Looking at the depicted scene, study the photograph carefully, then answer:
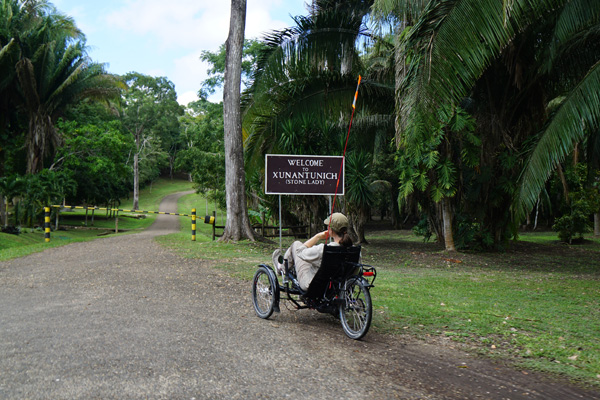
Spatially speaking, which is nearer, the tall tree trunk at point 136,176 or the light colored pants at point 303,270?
the light colored pants at point 303,270

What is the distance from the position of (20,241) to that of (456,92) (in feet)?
54.5

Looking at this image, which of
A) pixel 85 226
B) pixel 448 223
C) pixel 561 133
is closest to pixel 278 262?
pixel 561 133

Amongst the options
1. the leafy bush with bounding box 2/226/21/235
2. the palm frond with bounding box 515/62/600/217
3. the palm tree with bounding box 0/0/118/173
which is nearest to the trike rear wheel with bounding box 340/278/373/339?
the palm frond with bounding box 515/62/600/217

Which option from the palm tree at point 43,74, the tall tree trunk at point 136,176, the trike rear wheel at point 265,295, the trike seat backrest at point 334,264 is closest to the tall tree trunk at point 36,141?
the palm tree at point 43,74

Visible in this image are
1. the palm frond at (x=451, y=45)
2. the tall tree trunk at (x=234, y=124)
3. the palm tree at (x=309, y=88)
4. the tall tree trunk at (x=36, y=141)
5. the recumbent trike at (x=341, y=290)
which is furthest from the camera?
the tall tree trunk at (x=36, y=141)

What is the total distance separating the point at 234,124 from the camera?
56.0ft

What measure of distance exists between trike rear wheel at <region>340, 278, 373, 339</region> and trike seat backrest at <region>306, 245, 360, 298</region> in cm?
20

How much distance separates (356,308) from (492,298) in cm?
348

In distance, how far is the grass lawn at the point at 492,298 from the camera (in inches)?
213

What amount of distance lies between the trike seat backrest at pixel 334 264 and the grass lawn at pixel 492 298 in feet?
2.78

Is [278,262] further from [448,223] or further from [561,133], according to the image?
[448,223]

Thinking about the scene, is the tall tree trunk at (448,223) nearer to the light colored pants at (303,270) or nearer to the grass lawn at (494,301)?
the grass lawn at (494,301)

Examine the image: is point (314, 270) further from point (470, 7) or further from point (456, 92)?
point (470, 7)

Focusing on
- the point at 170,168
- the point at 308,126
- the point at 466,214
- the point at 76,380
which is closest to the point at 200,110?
the point at 170,168
